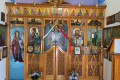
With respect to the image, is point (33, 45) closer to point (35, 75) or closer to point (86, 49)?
point (35, 75)

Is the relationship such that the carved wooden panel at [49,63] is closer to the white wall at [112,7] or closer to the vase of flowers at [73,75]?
the vase of flowers at [73,75]

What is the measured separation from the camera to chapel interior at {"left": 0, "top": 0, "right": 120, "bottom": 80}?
555 centimetres

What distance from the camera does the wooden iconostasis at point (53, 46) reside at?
5609 mm

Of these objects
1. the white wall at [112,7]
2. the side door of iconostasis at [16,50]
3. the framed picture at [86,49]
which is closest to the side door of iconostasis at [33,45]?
Result: the side door of iconostasis at [16,50]

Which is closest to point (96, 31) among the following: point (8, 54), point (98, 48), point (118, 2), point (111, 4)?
point (98, 48)

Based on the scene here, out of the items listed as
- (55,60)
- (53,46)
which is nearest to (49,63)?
(55,60)

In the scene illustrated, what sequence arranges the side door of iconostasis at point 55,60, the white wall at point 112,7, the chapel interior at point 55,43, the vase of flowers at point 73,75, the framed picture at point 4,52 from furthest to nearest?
1. the side door of iconostasis at point 55,60
2. the chapel interior at point 55,43
3. the vase of flowers at point 73,75
4. the framed picture at point 4,52
5. the white wall at point 112,7

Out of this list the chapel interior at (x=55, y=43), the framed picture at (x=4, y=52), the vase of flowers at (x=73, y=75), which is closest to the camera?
the framed picture at (x=4, y=52)

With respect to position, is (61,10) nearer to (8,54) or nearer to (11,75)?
(8,54)

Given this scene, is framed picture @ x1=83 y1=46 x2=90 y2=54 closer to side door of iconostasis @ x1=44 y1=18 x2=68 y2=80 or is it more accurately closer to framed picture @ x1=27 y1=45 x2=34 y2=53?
side door of iconostasis @ x1=44 y1=18 x2=68 y2=80

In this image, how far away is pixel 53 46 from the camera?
18.7 feet

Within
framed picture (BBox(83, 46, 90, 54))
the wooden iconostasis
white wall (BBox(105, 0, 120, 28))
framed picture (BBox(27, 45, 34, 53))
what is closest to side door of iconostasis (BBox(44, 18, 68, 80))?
the wooden iconostasis

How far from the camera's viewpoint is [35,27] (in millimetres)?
5660

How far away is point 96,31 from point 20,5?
138 inches
